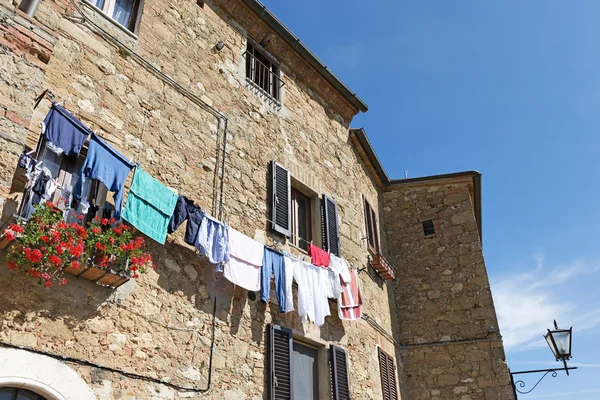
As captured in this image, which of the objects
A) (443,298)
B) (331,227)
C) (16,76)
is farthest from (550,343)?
(16,76)

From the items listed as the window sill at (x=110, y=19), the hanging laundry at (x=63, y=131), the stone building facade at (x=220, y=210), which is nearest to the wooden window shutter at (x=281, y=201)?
the stone building facade at (x=220, y=210)

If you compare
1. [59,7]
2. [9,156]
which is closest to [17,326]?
[9,156]

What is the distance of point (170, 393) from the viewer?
545cm

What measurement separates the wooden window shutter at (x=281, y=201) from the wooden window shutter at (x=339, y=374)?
1.94 metres

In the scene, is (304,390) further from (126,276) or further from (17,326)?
(17,326)

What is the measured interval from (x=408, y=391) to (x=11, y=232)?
850cm

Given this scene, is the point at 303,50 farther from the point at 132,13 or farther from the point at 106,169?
the point at 106,169

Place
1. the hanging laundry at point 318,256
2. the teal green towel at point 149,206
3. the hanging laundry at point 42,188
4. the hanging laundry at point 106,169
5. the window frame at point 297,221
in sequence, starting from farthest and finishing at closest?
the window frame at point 297,221
the hanging laundry at point 318,256
the teal green towel at point 149,206
the hanging laundry at point 106,169
the hanging laundry at point 42,188

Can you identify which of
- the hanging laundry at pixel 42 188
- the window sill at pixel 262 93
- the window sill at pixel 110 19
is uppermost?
the window sill at pixel 262 93

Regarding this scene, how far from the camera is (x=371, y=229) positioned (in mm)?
11141

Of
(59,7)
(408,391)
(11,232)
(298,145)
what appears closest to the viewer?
(11,232)

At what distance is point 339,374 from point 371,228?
403cm

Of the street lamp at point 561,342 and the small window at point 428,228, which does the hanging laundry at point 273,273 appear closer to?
the street lamp at point 561,342

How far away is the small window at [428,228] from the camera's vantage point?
12.2 m
